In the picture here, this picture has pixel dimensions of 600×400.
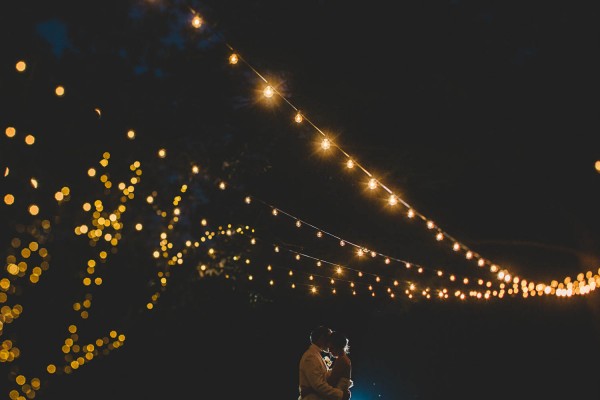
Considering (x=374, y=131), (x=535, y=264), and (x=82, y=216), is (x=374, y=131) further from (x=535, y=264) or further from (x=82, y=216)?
(x=82, y=216)

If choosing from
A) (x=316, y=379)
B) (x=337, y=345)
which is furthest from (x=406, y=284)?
(x=316, y=379)

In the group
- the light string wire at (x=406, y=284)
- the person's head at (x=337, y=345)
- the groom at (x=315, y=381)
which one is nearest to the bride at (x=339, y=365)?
the person's head at (x=337, y=345)

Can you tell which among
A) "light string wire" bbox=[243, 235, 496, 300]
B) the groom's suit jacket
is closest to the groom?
the groom's suit jacket

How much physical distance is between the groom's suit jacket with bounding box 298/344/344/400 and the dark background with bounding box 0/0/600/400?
109 inches

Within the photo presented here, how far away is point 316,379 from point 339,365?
52cm

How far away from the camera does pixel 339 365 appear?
483 cm

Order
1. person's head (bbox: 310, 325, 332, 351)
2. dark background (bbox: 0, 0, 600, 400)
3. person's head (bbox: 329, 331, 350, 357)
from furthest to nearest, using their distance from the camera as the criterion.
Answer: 1. dark background (bbox: 0, 0, 600, 400)
2. person's head (bbox: 329, 331, 350, 357)
3. person's head (bbox: 310, 325, 332, 351)

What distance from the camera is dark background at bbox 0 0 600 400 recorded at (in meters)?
6.66

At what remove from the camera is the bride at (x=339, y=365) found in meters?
4.77

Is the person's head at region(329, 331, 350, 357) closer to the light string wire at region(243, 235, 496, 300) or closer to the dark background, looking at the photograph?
the dark background

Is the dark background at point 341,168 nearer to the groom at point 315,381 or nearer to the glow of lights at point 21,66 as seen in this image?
the glow of lights at point 21,66

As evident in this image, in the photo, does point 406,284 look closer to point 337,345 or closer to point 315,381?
point 337,345

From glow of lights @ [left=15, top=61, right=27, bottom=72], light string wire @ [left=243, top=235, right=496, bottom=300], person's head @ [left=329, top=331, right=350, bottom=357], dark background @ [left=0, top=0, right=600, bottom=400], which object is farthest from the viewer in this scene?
light string wire @ [left=243, top=235, right=496, bottom=300]

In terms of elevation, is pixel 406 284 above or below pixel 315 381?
above
